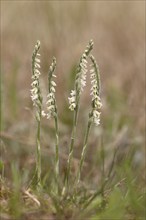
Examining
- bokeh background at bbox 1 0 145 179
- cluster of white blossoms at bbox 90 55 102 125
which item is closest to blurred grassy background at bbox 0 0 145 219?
bokeh background at bbox 1 0 145 179

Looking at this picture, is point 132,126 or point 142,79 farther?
point 142,79

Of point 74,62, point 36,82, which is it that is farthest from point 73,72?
point 36,82

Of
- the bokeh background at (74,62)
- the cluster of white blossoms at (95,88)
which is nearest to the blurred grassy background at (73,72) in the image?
the bokeh background at (74,62)

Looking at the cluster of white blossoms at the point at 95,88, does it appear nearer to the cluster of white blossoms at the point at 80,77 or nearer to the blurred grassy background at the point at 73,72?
the cluster of white blossoms at the point at 80,77

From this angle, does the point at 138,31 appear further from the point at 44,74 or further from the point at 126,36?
the point at 44,74

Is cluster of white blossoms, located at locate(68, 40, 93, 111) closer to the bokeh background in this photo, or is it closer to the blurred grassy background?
the blurred grassy background

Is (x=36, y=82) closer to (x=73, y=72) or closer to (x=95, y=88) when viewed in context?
(x=95, y=88)

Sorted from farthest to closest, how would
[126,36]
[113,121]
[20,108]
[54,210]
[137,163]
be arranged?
[126,36] → [20,108] → [113,121] → [137,163] → [54,210]

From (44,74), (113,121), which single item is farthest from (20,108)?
(113,121)

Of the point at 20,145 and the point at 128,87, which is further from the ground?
the point at 128,87
